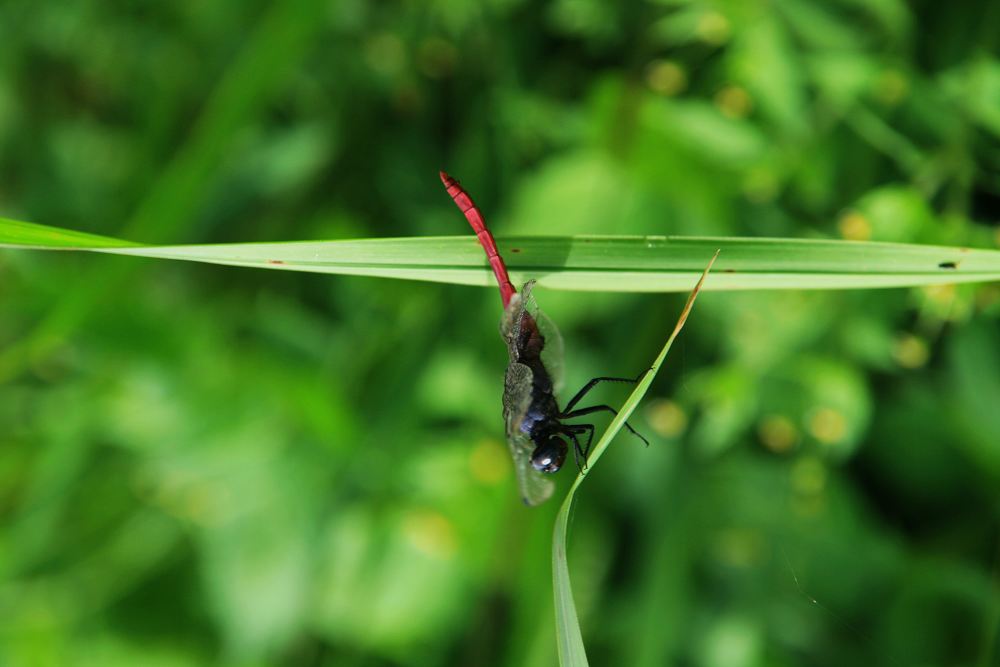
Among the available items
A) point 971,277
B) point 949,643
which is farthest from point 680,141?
point 949,643

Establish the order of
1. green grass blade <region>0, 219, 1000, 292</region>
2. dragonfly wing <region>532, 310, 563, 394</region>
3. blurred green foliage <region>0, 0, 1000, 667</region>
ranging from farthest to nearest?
blurred green foliage <region>0, 0, 1000, 667</region>
dragonfly wing <region>532, 310, 563, 394</region>
green grass blade <region>0, 219, 1000, 292</region>

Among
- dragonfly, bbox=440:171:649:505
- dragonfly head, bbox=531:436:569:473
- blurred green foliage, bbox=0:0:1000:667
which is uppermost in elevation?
dragonfly, bbox=440:171:649:505

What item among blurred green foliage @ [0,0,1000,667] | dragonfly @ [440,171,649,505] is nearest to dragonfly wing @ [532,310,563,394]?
dragonfly @ [440,171,649,505]

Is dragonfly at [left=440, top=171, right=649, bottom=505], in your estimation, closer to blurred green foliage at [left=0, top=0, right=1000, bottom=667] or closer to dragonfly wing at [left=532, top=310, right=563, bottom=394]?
dragonfly wing at [left=532, top=310, right=563, bottom=394]

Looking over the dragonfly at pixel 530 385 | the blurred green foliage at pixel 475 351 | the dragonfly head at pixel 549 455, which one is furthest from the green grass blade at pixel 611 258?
the blurred green foliage at pixel 475 351

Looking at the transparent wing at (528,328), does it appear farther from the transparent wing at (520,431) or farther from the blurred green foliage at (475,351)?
the blurred green foliage at (475,351)
